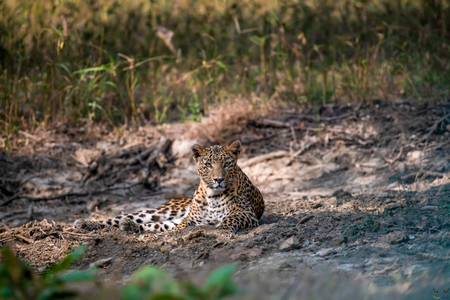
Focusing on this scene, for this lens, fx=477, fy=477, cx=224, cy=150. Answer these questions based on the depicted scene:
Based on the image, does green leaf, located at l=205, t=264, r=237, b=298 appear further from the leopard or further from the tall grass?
the tall grass

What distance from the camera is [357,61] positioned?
855 cm

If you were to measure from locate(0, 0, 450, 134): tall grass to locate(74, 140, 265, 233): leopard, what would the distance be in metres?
2.98

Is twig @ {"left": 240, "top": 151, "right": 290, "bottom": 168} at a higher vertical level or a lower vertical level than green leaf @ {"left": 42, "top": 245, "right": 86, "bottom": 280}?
lower

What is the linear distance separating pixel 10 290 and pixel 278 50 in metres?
8.30

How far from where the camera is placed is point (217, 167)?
5.35 m

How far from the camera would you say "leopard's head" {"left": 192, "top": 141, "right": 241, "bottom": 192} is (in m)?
5.32

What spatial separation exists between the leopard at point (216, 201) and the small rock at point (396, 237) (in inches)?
64.6

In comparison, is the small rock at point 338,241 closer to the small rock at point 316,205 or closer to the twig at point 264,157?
the small rock at point 316,205

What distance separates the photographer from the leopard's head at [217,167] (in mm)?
5324

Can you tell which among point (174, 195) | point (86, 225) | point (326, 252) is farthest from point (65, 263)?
point (174, 195)

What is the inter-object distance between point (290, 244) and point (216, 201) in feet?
5.53

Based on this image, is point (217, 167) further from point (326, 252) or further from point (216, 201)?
point (326, 252)

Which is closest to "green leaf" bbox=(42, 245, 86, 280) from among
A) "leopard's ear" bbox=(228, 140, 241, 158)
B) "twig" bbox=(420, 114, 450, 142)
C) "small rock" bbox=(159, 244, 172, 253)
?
"small rock" bbox=(159, 244, 172, 253)

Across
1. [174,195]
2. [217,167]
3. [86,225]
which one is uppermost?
[217,167]
